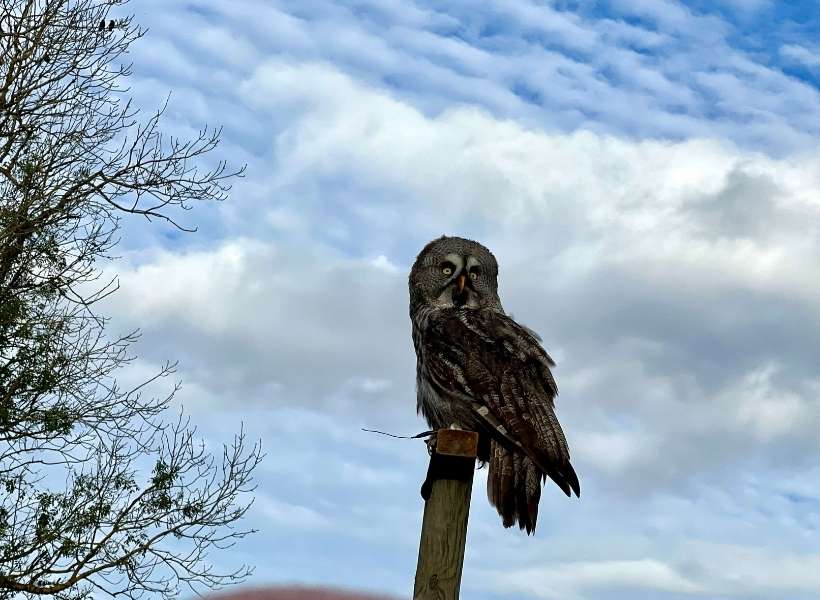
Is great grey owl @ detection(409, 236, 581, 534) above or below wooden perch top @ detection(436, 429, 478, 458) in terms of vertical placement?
above

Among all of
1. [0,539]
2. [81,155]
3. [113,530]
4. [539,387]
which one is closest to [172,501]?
[113,530]

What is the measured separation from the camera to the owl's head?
9102mm

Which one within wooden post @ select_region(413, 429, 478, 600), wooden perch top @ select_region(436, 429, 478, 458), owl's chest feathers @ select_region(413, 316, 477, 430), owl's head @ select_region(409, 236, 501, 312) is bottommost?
wooden post @ select_region(413, 429, 478, 600)

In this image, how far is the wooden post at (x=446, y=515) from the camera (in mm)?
6035

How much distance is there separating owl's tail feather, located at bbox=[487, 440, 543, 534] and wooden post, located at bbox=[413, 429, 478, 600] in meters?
0.57

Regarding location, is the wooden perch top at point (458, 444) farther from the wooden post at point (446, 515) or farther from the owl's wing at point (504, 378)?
the owl's wing at point (504, 378)

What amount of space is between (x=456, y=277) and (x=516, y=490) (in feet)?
9.15

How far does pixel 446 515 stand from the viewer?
20.1 ft

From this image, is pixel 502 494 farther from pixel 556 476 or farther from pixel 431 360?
pixel 431 360

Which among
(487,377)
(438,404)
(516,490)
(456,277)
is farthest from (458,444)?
(456,277)

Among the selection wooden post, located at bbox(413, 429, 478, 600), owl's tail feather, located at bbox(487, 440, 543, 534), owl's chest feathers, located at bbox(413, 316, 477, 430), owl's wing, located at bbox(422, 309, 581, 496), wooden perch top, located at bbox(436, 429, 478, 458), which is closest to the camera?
wooden post, located at bbox(413, 429, 478, 600)

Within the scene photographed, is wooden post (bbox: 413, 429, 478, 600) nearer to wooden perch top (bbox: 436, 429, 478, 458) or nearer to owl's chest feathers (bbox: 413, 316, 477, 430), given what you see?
wooden perch top (bbox: 436, 429, 478, 458)

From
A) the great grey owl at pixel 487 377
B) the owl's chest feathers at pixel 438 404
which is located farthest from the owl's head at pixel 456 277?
the owl's chest feathers at pixel 438 404

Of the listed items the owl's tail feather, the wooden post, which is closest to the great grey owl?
the owl's tail feather
